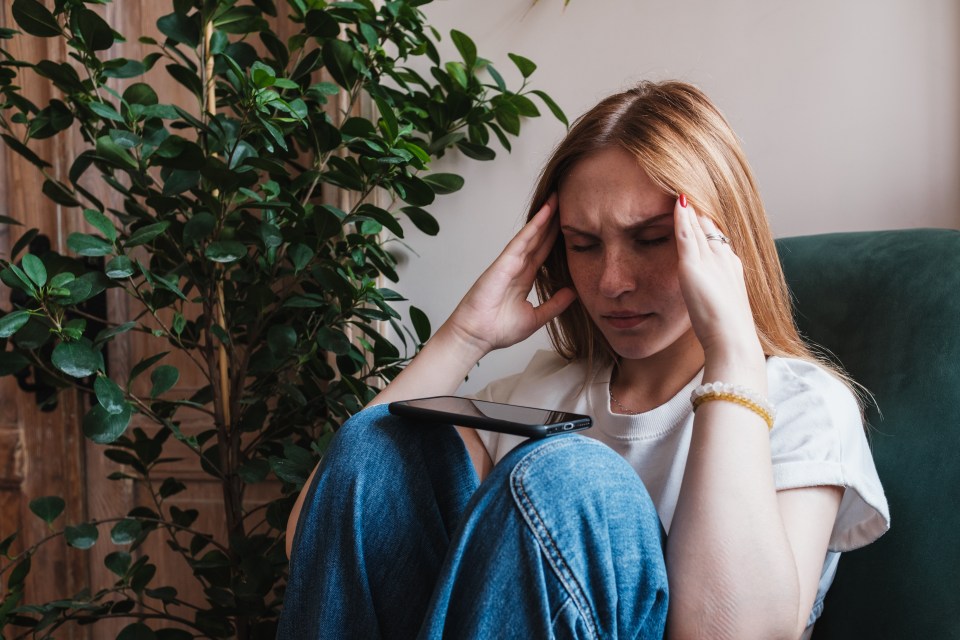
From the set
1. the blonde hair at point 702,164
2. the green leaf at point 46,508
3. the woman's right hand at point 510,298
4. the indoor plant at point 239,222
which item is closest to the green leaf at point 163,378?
the indoor plant at point 239,222

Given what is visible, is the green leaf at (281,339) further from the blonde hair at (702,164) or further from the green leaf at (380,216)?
the blonde hair at (702,164)

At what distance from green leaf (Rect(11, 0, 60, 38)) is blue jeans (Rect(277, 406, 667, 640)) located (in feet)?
2.82

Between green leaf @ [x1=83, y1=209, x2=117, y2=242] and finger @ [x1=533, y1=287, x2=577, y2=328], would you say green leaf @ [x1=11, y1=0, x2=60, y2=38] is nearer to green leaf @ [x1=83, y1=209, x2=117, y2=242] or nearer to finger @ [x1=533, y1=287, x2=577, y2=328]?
green leaf @ [x1=83, y1=209, x2=117, y2=242]

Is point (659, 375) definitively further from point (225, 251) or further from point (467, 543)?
point (225, 251)

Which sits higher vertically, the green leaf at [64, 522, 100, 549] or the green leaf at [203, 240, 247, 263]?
the green leaf at [203, 240, 247, 263]

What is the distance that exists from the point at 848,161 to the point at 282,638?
114cm

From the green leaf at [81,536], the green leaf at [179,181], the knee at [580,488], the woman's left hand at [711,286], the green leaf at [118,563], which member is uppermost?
the green leaf at [179,181]

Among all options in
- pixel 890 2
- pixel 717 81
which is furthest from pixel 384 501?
pixel 890 2

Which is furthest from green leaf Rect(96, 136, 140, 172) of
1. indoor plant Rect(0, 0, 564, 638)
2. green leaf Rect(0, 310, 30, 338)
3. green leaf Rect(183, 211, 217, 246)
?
green leaf Rect(0, 310, 30, 338)

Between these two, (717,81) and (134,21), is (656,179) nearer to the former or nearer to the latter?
(717,81)

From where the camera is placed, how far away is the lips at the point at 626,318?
96 centimetres

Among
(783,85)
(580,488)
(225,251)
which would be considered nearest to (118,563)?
(225,251)

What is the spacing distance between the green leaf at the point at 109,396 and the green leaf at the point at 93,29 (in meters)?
0.50

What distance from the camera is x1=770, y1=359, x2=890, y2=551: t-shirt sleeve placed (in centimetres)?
81
